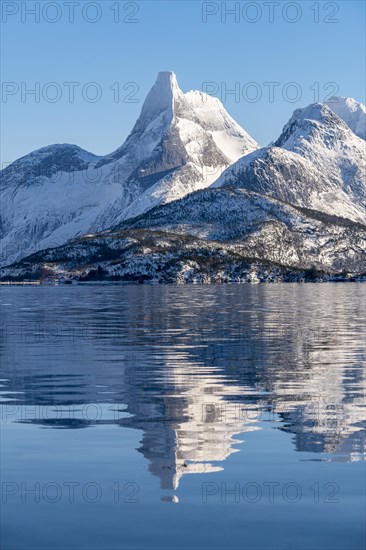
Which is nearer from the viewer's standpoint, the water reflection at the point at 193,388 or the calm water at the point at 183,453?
the calm water at the point at 183,453

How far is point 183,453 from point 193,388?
65.6ft

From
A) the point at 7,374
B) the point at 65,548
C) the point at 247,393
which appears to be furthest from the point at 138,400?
the point at 65,548

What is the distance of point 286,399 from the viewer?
5112cm

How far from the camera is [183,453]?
36.1 meters

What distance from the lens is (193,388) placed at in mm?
56062

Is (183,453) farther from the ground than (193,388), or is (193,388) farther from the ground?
(193,388)

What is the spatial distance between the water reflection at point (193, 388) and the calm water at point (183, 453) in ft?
0.38

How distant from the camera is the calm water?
89.2ft

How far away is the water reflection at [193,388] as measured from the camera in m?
38.6

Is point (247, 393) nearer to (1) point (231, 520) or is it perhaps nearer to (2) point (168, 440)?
(2) point (168, 440)

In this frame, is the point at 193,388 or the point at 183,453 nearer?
the point at 183,453

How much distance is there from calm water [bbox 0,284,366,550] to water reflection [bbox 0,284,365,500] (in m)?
0.12

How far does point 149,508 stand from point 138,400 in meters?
22.5

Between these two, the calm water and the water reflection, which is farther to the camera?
the water reflection
